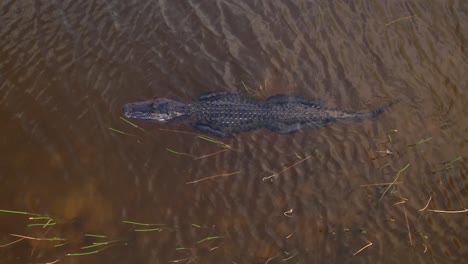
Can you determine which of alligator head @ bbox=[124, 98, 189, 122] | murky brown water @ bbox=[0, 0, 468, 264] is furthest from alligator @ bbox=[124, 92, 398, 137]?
murky brown water @ bbox=[0, 0, 468, 264]

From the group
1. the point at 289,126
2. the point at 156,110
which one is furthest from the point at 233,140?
the point at 156,110

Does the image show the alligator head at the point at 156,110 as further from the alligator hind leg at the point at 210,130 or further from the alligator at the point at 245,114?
the alligator hind leg at the point at 210,130

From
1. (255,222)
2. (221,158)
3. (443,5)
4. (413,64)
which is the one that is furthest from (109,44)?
(443,5)

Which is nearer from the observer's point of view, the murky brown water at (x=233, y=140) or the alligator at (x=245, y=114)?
the murky brown water at (x=233, y=140)

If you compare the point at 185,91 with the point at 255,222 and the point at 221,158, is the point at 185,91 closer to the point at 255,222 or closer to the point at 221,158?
the point at 221,158

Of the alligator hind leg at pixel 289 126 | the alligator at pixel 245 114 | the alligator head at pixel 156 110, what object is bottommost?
the alligator hind leg at pixel 289 126

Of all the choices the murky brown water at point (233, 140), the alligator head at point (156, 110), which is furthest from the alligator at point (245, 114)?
the murky brown water at point (233, 140)

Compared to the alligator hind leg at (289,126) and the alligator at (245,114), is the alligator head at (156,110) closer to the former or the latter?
the alligator at (245,114)

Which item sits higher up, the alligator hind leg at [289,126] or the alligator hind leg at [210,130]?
the alligator hind leg at [210,130]
